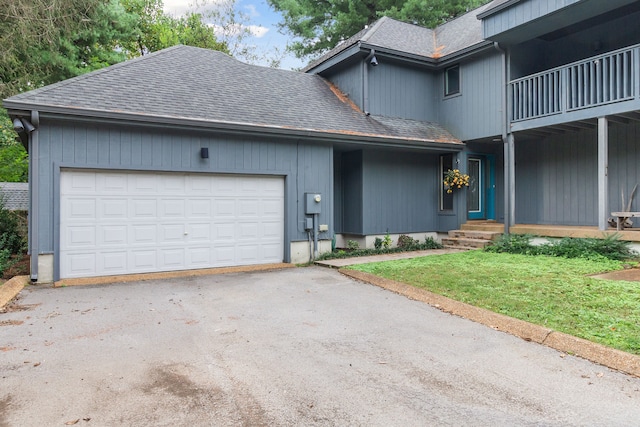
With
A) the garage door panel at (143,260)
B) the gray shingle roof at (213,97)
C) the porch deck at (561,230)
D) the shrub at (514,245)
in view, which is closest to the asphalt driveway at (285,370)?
the garage door panel at (143,260)

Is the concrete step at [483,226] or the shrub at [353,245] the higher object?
the concrete step at [483,226]

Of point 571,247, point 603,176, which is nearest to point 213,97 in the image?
point 571,247

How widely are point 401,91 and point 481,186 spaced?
370cm

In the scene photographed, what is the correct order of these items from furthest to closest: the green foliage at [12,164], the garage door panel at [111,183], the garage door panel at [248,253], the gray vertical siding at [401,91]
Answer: the green foliage at [12,164] < the gray vertical siding at [401,91] < the garage door panel at [248,253] < the garage door panel at [111,183]

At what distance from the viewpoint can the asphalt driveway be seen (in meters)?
2.58

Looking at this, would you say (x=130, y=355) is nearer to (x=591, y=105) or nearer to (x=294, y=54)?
(x=591, y=105)

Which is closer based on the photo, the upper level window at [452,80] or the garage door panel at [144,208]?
the garage door panel at [144,208]

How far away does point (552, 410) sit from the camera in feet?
8.54

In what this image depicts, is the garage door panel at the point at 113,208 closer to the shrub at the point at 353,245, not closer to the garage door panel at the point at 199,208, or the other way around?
the garage door panel at the point at 199,208

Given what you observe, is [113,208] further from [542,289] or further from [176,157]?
[542,289]

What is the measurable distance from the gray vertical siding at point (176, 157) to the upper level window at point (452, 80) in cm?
480

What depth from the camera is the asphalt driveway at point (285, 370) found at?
8.45 feet

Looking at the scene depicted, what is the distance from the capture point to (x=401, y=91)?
11539mm

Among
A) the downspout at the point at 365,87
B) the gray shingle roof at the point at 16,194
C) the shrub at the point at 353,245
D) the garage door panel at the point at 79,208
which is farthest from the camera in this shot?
the gray shingle roof at the point at 16,194
